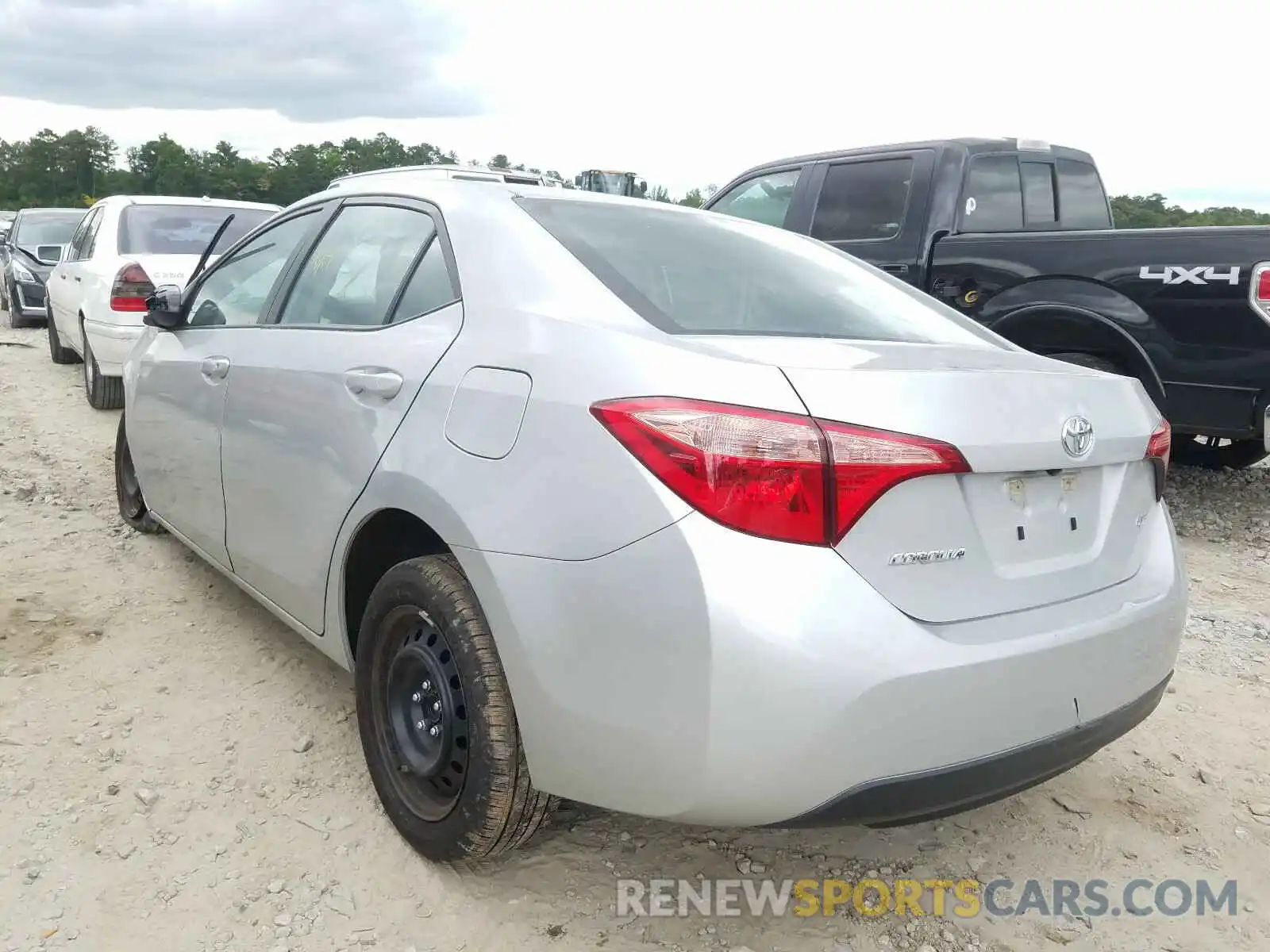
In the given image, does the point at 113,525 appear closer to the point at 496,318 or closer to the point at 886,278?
the point at 496,318

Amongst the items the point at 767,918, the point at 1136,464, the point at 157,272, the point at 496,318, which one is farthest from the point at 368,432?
the point at 157,272

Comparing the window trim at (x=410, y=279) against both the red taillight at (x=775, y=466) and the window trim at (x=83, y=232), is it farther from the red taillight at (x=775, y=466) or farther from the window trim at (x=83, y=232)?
the window trim at (x=83, y=232)

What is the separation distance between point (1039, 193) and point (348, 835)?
5.71 metres

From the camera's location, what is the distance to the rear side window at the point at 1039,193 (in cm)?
620

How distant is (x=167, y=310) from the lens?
362 cm

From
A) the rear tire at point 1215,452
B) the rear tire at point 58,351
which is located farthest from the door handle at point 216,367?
the rear tire at point 58,351

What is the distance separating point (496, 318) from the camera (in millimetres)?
2164

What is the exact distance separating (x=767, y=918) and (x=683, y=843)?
322mm

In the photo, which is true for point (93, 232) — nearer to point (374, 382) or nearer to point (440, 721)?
point (374, 382)

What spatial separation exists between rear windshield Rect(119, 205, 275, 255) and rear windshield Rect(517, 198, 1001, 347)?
5534mm

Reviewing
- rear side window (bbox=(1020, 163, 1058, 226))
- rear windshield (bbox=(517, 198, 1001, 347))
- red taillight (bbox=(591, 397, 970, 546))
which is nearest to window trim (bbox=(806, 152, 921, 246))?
rear side window (bbox=(1020, 163, 1058, 226))

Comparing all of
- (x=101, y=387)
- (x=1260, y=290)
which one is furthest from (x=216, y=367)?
(x=101, y=387)

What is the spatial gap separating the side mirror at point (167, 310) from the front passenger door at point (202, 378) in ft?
0.11

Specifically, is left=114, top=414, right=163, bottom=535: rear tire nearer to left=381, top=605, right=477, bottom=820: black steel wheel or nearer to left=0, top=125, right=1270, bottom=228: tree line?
left=381, top=605, right=477, bottom=820: black steel wheel
